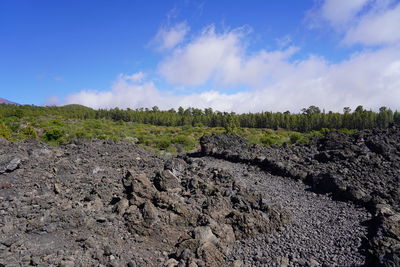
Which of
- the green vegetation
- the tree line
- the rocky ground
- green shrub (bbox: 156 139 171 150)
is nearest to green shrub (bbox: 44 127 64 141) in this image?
the green vegetation

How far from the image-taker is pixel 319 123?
7519cm

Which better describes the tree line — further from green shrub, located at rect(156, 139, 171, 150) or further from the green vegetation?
green shrub, located at rect(156, 139, 171, 150)

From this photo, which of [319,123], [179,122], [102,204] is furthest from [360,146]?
[179,122]

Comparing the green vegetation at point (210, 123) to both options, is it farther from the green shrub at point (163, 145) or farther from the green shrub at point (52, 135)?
the green shrub at point (163, 145)

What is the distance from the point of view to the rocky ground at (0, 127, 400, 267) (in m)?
7.25

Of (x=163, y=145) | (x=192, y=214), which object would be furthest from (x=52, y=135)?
(x=192, y=214)

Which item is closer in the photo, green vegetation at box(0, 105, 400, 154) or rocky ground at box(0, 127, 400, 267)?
rocky ground at box(0, 127, 400, 267)

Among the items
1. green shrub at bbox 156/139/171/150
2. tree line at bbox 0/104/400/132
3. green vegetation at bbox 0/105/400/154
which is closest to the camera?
green shrub at bbox 156/139/171/150

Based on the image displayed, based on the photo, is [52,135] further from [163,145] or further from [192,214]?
[192,214]

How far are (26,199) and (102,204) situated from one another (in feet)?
8.89

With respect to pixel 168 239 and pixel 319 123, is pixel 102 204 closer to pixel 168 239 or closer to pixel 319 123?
pixel 168 239

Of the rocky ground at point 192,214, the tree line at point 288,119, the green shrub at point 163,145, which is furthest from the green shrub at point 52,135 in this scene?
the tree line at point 288,119

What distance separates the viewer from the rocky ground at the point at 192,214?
7.25m

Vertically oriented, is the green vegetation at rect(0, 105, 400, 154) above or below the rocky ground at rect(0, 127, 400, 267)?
above
